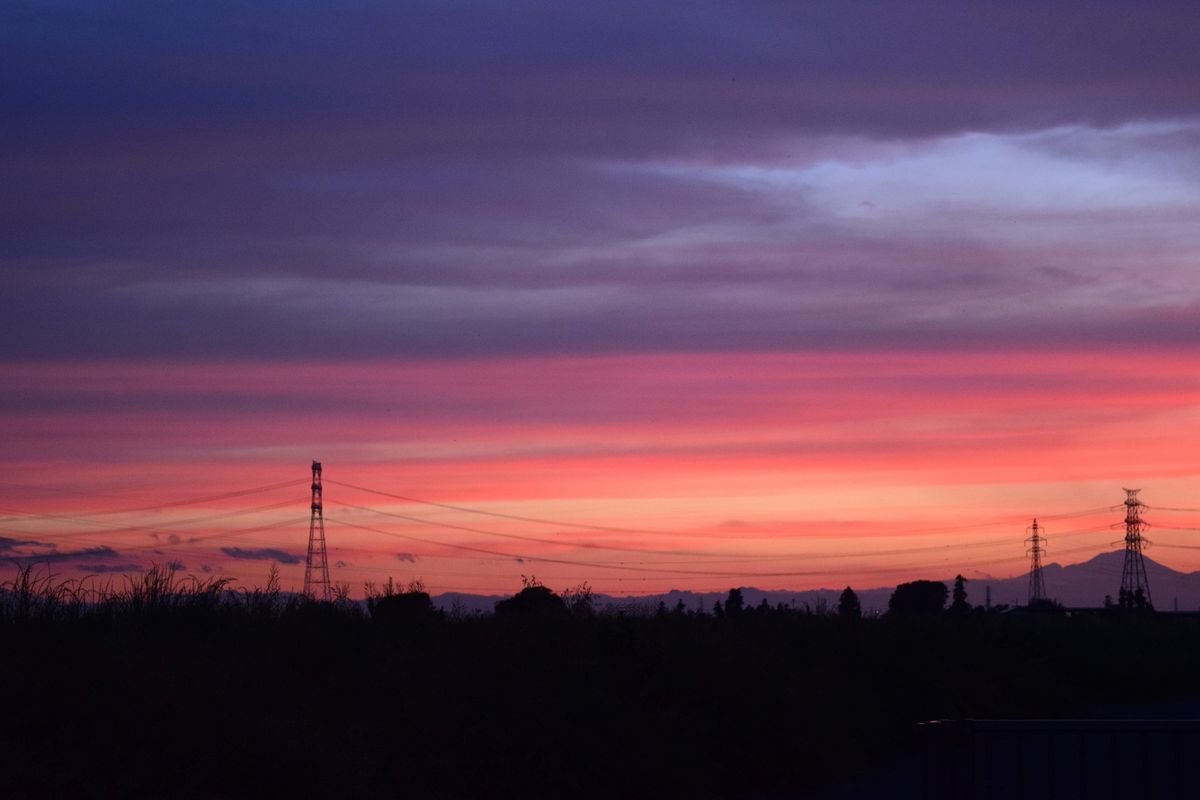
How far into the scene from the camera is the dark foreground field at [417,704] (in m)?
12.8

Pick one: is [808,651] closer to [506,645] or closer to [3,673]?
[506,645]

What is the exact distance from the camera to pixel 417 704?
16500 mm

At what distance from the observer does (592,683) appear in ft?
60.1

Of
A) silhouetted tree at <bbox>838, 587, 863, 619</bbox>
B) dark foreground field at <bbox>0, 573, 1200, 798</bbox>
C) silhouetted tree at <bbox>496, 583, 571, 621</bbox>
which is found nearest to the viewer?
dark foreground field at <bbox>0, 573, 1200, 798</bbox>

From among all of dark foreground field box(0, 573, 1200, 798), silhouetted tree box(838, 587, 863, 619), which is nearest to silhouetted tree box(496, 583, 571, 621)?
dark foreground field box(0, 573, 1200, 798)

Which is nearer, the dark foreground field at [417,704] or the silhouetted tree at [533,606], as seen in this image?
the dark foreground field at [417,704]

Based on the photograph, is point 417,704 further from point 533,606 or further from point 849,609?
point 849,609

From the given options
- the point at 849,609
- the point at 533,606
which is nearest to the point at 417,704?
the point at 533,606

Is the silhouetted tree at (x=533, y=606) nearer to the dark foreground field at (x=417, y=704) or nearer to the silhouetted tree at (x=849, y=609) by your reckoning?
the dark foreground field at (x=417, y=704)

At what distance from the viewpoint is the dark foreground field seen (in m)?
12.8

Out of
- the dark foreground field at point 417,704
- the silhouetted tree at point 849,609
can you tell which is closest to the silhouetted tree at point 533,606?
the dark foreground field at point 417,704

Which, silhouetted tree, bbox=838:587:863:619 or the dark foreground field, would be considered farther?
silhouetted tree, bbox=838:587:863:619

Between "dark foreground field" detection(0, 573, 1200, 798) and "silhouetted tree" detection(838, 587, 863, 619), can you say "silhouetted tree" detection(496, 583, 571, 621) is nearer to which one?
"dark foreground field" detection(0, 573, 1200, 798)

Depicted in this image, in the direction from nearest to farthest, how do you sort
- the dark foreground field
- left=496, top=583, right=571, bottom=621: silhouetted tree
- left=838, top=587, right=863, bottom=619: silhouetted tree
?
the dark foreground field
left=496, top=583, right=571, bottom=621: silhouetted tree
left=838, top=587, right=863, bottom=619: silhouetted tree
